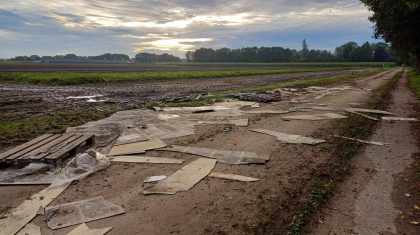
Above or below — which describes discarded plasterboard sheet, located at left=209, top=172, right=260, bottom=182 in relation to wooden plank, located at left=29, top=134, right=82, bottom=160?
below

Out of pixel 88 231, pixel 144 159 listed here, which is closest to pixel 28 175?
pixel 144 159

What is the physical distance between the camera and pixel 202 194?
5.65 meters

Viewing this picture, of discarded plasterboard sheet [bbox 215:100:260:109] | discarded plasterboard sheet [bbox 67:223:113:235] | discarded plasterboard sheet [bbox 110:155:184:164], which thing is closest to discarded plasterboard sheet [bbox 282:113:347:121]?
discarded plasterboard sheet [bbox 215:100:260:109]

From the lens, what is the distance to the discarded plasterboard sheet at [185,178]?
586 cm

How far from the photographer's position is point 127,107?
16078mm

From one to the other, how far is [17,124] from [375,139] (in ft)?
34.6

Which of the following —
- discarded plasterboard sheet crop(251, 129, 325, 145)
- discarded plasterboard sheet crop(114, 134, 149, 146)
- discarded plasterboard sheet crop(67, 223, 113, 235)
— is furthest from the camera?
discarded plasterboard sheet crop(251, 129, 325, 145)

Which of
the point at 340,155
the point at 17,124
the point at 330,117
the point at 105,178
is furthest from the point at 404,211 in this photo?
the point at 17,124

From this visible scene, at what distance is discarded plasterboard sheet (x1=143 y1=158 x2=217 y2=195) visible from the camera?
231 inches

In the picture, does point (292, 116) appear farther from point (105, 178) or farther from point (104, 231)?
point (104, 231)

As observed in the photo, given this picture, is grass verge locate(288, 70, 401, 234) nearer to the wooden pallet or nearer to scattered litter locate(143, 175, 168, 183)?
scattered litter locate(143, 175, 168, 183)

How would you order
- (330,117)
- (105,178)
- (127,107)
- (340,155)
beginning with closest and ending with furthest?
1. (105,178)
2. (340,155)
3. (330,117)
4. (127,107)

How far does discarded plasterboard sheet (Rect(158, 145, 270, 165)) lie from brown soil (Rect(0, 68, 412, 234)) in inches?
9.1

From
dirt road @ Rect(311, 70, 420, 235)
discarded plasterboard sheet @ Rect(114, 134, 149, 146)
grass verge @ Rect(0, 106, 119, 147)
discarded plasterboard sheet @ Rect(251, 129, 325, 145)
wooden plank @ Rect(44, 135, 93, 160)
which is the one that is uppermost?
wooden plank @ Rect(44, 135, 93, 160)
